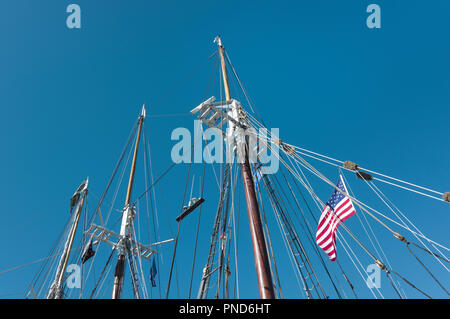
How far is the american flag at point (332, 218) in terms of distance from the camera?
1212 cm

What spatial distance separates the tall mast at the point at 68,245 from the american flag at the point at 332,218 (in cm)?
1679

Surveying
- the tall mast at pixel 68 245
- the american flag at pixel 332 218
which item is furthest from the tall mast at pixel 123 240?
the american flag at pixel 332 218

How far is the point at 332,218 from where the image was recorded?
1256cm

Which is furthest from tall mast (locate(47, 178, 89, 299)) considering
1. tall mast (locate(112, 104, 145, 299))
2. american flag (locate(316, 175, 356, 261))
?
american flag (locate(316, 175, 356, 261))

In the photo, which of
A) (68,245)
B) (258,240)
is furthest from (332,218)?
(68,245)

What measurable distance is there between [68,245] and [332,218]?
62.4 ft

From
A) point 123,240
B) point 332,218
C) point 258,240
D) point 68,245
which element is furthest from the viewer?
point 68,245

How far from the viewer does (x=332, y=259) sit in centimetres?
1223

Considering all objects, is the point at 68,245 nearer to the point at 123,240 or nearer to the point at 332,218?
the point at 123,240

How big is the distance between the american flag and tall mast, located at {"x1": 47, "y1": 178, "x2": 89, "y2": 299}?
16.8m

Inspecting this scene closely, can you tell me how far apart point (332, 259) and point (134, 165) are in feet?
56.2

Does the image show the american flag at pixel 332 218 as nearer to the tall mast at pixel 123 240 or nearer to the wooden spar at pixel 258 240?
the wooden spar at pixel 258 240
